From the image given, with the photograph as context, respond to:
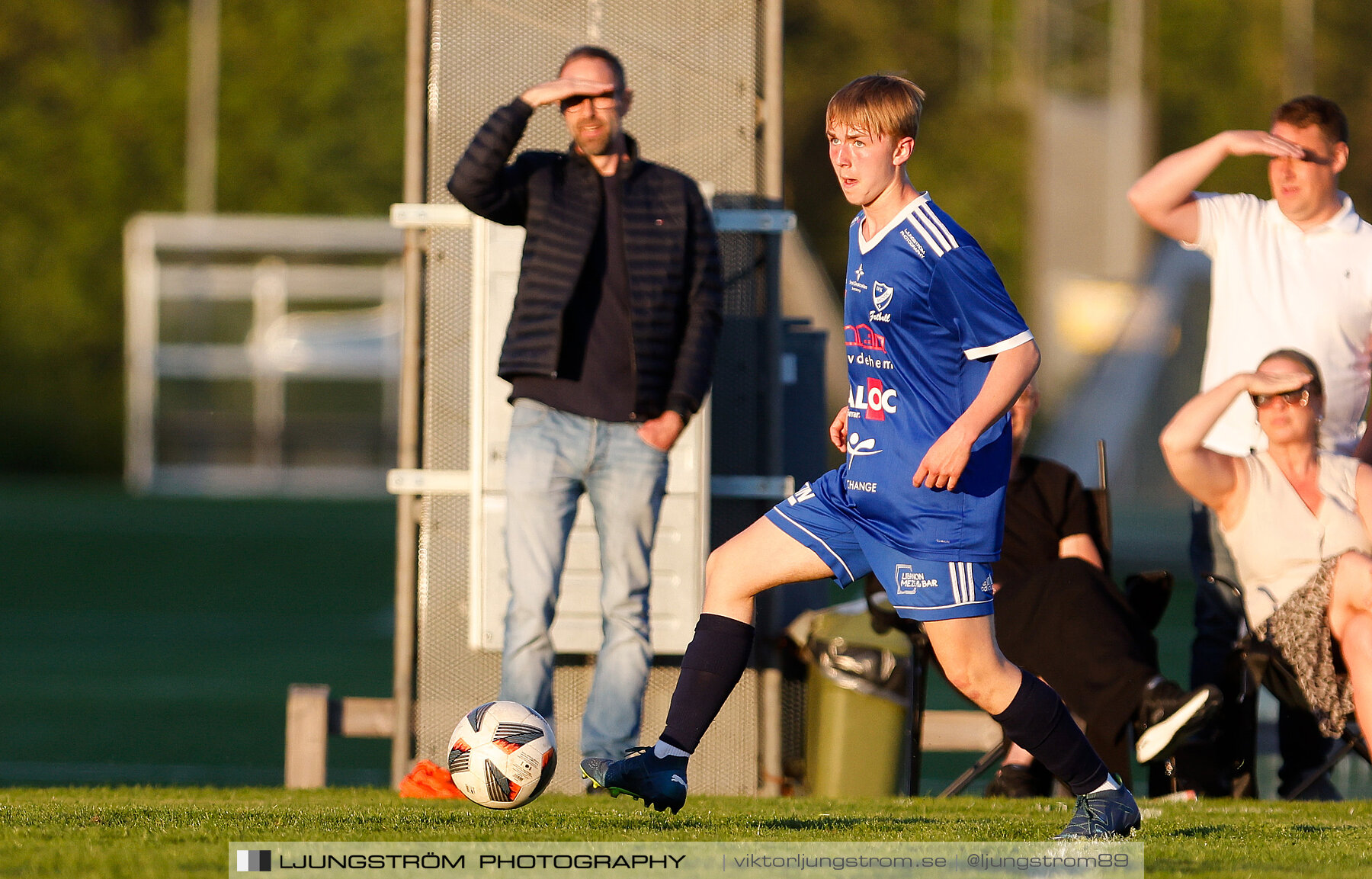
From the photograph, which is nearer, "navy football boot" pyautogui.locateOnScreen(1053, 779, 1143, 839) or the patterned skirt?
"navy football boot" pyautogui.locateOnScreen(1053, 779, 1143, 839)

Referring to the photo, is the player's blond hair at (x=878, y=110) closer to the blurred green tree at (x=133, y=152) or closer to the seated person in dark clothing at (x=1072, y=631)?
the seated person in dark clothing at (x=1072, y=631)

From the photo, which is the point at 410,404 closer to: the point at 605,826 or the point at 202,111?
the point at 605,826

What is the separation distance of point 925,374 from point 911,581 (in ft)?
1.59

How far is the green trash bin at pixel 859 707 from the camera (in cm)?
661

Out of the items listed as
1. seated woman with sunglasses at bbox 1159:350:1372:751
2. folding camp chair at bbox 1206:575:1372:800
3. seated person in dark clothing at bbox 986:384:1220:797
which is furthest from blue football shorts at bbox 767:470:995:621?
folding camp chair at bbox 1206:575:1372:800

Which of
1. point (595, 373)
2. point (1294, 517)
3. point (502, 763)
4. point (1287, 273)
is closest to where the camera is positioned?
point (502, 763)

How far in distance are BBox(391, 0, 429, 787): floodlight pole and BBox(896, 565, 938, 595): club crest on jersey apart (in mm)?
3136

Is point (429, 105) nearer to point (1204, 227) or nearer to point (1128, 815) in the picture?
point (1204, 227)

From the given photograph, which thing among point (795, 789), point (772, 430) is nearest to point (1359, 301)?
point (772, 430)

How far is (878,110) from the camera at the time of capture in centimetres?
422

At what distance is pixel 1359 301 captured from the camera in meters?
6.37

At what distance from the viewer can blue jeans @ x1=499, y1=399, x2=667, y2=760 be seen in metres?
5.82

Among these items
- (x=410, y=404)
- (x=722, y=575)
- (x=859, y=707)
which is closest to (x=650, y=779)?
(x=722, y=575)

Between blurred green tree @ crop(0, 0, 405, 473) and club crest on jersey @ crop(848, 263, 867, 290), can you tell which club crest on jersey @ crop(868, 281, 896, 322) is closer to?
club crest on jersey @ crop(848, 263, 867, 290)
